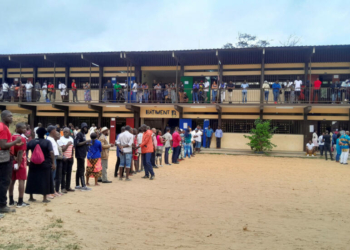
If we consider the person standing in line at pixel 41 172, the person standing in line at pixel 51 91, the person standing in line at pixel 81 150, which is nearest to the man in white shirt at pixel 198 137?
the person standing in line at pixel 81 150

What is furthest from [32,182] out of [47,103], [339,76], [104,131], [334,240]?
[339,76]

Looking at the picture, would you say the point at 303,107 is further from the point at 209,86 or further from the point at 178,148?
the point at 178,148

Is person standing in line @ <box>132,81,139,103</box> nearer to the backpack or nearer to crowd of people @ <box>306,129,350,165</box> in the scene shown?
crowd of people @ <box>306,129,350,165</box>

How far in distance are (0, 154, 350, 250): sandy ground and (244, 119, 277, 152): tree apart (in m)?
8.76

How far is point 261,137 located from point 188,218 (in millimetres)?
13396

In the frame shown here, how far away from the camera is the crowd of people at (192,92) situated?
18355 millimetres

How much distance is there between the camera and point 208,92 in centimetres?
1995

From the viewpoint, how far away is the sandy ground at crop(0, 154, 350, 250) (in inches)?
172

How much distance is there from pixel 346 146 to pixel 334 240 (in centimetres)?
1149

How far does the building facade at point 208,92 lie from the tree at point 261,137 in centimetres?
148

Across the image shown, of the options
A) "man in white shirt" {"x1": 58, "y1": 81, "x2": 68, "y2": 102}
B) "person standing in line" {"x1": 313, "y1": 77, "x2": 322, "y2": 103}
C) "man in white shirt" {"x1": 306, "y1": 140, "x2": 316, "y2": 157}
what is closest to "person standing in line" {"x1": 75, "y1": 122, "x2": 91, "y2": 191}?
"man in white shirt" {"x1": 306, "y1": 140, "x2": 316, "y2": 157}

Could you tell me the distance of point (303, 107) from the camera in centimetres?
1892

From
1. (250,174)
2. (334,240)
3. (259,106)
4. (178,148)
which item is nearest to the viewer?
(334,240)

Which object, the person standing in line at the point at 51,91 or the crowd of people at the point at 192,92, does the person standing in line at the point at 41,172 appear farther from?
the person standing in line at the point at 51,91
